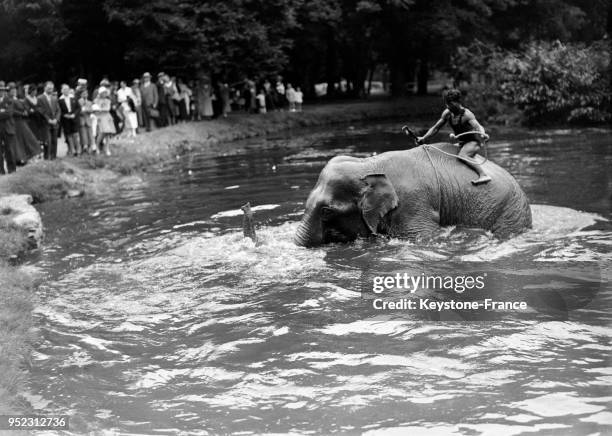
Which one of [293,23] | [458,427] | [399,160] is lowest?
[458,427]

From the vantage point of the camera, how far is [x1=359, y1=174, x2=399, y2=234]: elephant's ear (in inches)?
430

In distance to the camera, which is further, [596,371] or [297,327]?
[297,327]

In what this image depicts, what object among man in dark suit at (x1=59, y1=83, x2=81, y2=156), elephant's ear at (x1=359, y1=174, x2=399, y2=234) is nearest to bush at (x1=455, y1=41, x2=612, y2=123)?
man in dark suit at (x1=59, y1=83, x2=81, y2=156)

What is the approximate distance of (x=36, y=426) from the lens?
6.09 m

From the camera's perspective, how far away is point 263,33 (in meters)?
35.0

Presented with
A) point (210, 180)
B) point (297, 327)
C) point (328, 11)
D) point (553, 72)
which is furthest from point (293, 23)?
point (297, 327)

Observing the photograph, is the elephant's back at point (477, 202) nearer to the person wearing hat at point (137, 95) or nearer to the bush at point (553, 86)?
the person wearing hat at point (137, 95)

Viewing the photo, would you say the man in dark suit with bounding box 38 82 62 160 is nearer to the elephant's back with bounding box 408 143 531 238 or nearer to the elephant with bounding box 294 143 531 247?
the elephant with bounding box 294 143 531 247

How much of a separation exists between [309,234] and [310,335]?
127 inches

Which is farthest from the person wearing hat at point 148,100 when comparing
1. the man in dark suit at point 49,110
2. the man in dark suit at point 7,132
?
the man in dark suit at point 7,132

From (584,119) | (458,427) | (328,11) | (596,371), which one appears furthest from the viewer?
(328,11)

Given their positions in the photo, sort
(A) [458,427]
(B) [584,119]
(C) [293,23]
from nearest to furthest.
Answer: (A) [458,427], (B) [584,119], (C) [293,23]

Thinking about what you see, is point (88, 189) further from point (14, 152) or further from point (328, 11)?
point (328, 11)

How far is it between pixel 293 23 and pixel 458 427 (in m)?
33.4
